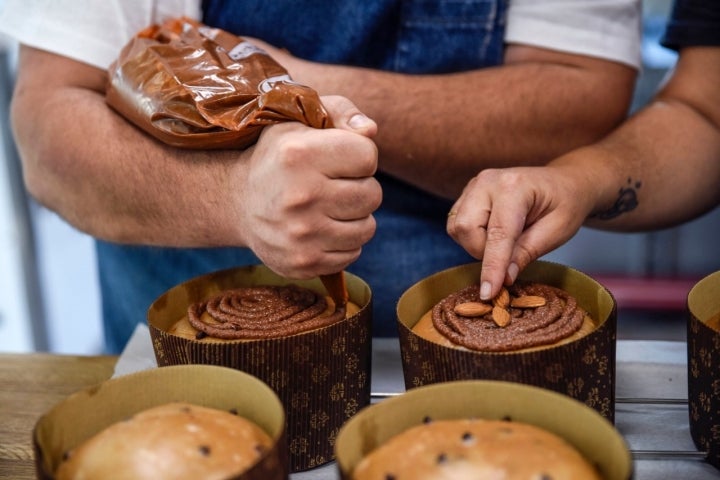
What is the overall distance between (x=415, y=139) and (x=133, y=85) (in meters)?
0.59

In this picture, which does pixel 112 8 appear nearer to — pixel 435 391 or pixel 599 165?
pixel 599 165

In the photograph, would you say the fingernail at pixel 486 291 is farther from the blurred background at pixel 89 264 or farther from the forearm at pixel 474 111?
the blurred background at pixel 89 264

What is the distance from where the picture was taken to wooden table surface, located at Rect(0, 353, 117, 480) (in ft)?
4.39

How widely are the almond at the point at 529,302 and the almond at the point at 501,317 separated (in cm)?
3

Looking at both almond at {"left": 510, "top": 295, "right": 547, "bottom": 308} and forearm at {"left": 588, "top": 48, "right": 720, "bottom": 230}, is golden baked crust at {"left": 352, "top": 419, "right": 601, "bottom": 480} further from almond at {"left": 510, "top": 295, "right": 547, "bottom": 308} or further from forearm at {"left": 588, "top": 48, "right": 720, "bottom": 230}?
forearm at {"left": 588, "top": 48, "right": 720, "bottom": 230}

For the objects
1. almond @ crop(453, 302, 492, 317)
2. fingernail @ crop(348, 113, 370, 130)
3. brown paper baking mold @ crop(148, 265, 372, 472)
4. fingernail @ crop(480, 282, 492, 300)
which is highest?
fingernail @ crop(348, 113, 370, 130)

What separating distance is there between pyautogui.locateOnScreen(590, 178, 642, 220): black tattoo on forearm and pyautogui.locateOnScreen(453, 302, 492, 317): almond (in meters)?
0.45

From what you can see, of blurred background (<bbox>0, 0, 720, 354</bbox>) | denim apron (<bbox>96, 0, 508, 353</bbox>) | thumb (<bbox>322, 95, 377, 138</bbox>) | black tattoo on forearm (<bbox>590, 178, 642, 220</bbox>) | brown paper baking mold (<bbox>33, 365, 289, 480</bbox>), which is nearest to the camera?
brown paper baking mold (<bbox>33, 365, 289, 480</bbox>)

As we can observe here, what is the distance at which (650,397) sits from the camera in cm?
149

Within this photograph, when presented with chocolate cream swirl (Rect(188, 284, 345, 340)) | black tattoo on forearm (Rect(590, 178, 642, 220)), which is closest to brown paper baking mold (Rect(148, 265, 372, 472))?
chocolate cream swirl (Rect(188, 284, 345, 340))

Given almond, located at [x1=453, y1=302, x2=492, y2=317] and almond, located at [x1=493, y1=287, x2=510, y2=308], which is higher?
almond, located at [x1=493, y1=287, x2=510, y2=308]

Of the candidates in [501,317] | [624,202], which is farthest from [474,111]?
[501,317]

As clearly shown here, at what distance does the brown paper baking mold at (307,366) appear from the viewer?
1231mm

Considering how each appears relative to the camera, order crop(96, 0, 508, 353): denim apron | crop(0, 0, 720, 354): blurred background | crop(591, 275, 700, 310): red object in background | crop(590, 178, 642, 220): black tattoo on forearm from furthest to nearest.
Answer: crop(591, 275, 700, 310): red object in background, crop(0, 0, 720, 354): blurred background, crop(96, 0, 508, 353): denim apron, crop(590, 178, 642, 220): black tattoo on forearm
